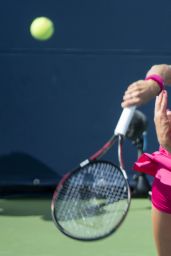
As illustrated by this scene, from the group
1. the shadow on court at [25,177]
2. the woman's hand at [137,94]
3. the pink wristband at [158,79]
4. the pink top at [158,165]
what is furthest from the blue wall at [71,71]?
the woman's hand at [137,94]

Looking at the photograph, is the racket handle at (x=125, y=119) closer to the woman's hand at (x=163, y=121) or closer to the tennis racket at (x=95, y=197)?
the tennis racket at (x=95, y=197)

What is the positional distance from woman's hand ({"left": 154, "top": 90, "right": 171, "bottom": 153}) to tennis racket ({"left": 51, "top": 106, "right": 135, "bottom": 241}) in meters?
0.18

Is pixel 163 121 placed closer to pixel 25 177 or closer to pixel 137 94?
pixel 137 94

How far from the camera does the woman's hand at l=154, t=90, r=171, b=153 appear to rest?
257cm

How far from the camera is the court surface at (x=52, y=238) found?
4.32m

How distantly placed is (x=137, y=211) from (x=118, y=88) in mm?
1149

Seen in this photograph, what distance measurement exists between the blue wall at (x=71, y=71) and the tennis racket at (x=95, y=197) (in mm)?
3357

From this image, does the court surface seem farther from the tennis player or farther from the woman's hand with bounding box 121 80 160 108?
the woman's hand with bounding box 121 80 160 108

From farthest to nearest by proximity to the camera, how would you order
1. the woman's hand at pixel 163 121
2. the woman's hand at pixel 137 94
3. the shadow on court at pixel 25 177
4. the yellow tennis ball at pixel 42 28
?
the shadow on court at pixel 25 177 → the yellow tennis ball at pixel 42 28 → the woman's hand at pixel 163 121 → the woman's hand at pixel 137 94

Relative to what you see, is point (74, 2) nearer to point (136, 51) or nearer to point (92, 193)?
point (136, 51)

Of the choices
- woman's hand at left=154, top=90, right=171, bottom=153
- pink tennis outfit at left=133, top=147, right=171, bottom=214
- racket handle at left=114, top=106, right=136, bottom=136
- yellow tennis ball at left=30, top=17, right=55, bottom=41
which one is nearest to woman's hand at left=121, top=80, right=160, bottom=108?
racket handle at left=114, top=106, right=136, bottom=136

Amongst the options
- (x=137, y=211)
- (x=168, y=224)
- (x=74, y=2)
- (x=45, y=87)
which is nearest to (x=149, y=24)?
(x=74, y=2)

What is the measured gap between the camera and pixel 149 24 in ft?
19.7

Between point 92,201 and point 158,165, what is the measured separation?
1.04 ft
